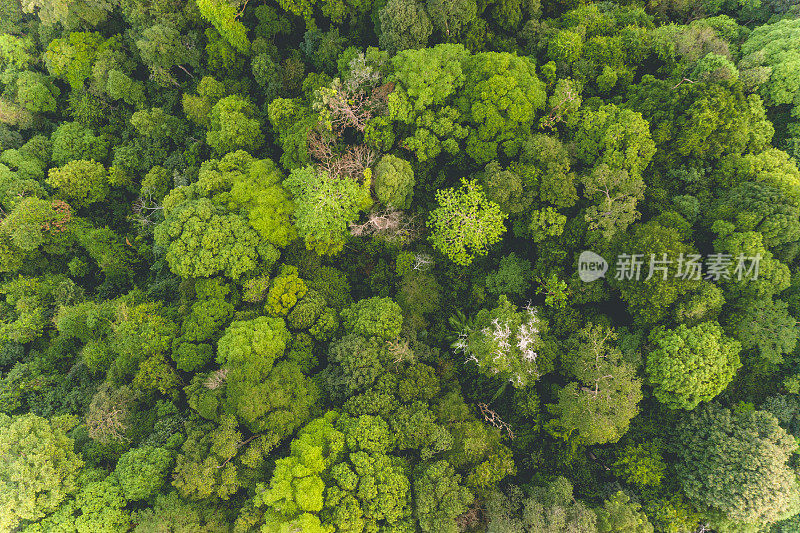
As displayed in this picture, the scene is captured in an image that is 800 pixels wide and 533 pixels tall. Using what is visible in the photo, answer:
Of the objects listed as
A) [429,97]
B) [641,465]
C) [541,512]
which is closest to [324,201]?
[429,97]

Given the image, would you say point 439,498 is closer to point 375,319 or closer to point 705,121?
point 375,319

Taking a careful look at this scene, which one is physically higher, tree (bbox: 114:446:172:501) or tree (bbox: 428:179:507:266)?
tree (bbox: 428:179:507:266)

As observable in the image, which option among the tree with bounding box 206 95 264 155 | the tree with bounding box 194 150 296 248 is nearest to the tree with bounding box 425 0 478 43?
the tree with bounding box 206 95 264 155

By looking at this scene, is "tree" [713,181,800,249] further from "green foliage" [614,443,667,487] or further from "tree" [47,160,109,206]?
"tree" [47,160,109,206]

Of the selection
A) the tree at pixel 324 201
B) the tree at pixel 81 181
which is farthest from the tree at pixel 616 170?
the tree at pixel 81 181

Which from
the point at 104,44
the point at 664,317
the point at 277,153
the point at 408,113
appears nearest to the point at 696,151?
the point at 664,317

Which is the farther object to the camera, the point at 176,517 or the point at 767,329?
the point at 767,329
